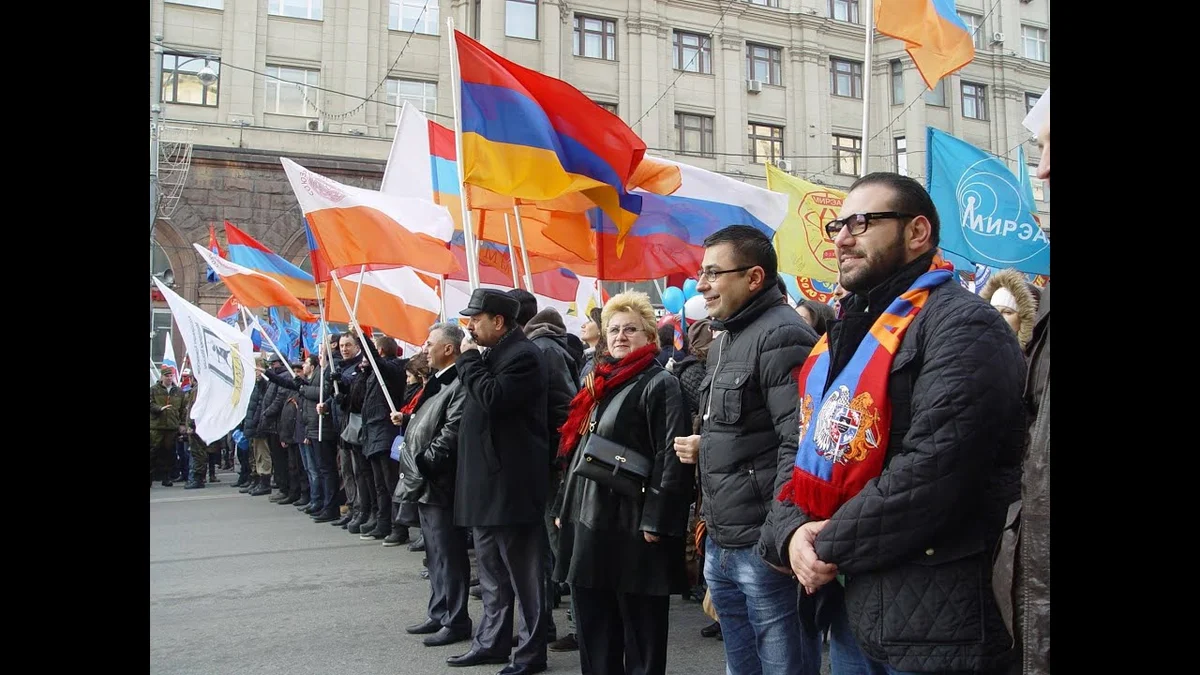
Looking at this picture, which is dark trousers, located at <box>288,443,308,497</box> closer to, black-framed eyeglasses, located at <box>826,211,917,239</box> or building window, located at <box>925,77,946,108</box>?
black-framed eyeglasses, located at <box>826,211,917,239</box>

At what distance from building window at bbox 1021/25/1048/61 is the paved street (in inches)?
1364

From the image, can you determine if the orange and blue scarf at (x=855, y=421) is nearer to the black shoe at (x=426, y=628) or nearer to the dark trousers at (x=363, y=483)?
the black shoe at (x=426, y=628)

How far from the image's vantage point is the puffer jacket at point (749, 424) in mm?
3260

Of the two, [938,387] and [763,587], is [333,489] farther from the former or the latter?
[938,387]

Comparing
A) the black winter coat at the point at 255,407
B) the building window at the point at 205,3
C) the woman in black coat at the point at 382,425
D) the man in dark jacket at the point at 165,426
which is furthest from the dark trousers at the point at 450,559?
the building window at the point at 205,3

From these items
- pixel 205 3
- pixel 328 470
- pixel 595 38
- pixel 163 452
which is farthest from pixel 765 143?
pixel 328 470

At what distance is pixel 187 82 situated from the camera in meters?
25.3

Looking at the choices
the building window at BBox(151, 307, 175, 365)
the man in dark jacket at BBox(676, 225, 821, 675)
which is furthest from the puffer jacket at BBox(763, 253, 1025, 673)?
the building window at BBox(151, 307, 175, 365)

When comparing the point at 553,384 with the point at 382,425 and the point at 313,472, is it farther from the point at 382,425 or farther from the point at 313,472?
the point at 313,472

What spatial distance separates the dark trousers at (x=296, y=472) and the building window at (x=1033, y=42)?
3303 cm

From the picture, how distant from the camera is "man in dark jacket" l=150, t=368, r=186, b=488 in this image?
1650 cm

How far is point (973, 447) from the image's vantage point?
225 cm
